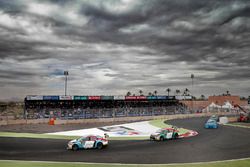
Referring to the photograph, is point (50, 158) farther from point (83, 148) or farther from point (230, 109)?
point (230, 109)

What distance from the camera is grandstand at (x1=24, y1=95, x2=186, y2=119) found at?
1620 inches


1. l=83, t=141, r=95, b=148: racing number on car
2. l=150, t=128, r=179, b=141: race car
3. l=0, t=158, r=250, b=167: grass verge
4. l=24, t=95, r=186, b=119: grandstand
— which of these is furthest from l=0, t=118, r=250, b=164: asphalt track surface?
l=24, t=95, r=186, b=119: grandstand

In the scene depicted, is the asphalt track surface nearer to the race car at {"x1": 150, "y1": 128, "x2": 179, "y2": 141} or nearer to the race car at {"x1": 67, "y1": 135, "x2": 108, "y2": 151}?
the race car at {"x1": 67, "y1": 135, "x2": 108, "y2": 151}

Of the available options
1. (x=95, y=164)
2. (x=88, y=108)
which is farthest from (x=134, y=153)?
(x=88, y=108)

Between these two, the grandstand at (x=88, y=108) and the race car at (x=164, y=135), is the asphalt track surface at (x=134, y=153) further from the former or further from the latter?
the grandstand at (x=88, y=108)

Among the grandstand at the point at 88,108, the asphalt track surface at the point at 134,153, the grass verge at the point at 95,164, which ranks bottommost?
the asphalt track surface at the point at 134,153

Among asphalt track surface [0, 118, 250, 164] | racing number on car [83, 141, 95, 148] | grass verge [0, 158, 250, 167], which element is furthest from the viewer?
racing number on car [83, 141, 95, 148]

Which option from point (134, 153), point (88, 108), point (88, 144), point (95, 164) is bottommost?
point (134, 153)

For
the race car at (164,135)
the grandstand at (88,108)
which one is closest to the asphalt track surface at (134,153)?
the race car at (164,135)

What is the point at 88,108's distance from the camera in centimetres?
6119

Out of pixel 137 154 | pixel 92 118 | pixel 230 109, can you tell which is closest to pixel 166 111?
pixel 92 118

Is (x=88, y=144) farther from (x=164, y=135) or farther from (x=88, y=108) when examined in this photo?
(x=88, y=108)

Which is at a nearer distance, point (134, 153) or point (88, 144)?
point (134, 153)

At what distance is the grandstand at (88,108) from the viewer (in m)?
41.1
